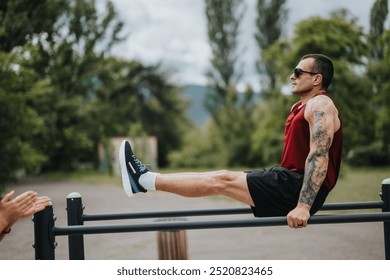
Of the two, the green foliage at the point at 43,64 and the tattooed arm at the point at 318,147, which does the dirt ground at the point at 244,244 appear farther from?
the tattooed arm at the point at 318,147

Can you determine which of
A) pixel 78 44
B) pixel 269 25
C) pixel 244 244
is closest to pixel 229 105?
pixel 269 25

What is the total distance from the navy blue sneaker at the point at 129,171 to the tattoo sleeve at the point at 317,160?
82 cm

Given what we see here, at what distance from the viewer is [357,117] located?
32.8 ft

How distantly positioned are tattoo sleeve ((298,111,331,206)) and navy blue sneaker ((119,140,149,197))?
2.68 ft

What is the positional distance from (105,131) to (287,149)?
18.4 m

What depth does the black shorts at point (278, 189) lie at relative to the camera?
2352 mm

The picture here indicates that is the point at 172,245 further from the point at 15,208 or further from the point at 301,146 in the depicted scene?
the point at 15,208

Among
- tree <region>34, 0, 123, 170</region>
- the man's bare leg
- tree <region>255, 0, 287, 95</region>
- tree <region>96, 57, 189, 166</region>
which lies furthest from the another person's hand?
tree <region>96, 57, 189, 166</region>

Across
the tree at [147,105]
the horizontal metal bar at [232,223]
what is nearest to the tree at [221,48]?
the tree at [147,105]
